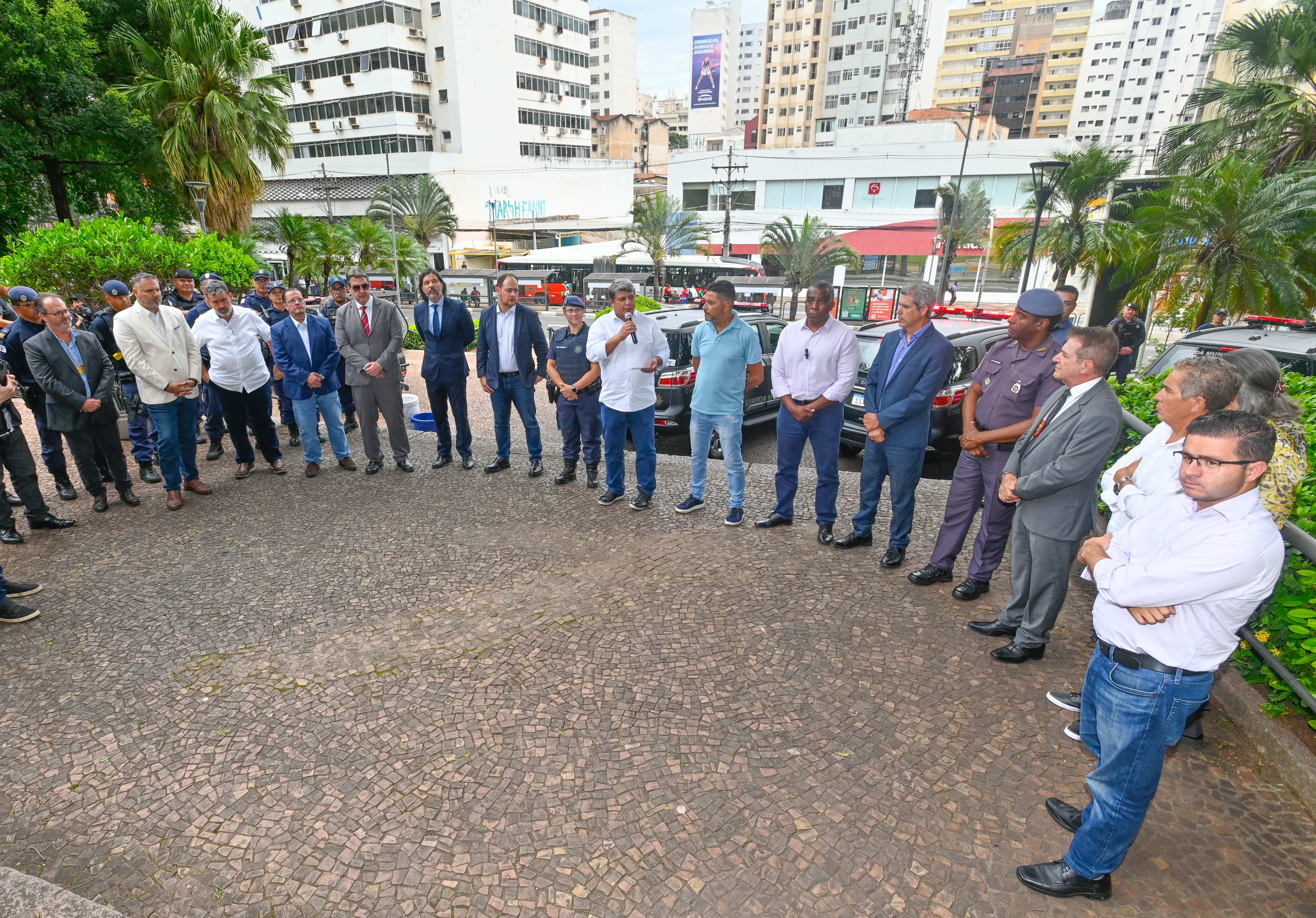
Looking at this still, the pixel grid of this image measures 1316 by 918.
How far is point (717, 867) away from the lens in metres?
2.48

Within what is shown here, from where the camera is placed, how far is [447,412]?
7305mm

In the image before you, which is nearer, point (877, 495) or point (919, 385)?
point (919, 385)

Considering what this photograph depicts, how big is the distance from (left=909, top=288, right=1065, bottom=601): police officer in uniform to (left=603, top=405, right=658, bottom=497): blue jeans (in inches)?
97.0

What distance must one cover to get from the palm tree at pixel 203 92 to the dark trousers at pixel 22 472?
1567 centimetres

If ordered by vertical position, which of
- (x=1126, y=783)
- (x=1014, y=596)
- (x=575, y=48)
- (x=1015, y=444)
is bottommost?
(x=1014, y=596)

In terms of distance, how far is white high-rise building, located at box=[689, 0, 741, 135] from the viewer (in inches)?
3725

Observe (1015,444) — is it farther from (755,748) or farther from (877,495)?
(755,748)

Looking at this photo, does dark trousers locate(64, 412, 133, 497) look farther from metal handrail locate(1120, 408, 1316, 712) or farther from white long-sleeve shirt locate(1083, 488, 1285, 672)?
metal handrail locate(1120, 408, 1316, 712)

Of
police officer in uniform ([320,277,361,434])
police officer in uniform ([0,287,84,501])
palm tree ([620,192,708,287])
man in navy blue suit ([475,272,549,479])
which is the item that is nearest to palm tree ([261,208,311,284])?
palm tree ([620,192,708,287])

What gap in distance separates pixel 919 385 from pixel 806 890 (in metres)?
3.27

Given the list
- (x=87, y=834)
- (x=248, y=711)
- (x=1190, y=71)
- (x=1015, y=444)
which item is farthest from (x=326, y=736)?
(x=1190, y=71)

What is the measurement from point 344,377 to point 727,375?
512 centimetres

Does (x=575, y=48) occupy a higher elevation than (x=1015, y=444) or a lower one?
higher

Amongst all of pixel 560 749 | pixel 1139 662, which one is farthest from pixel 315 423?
pixel 1139 662
